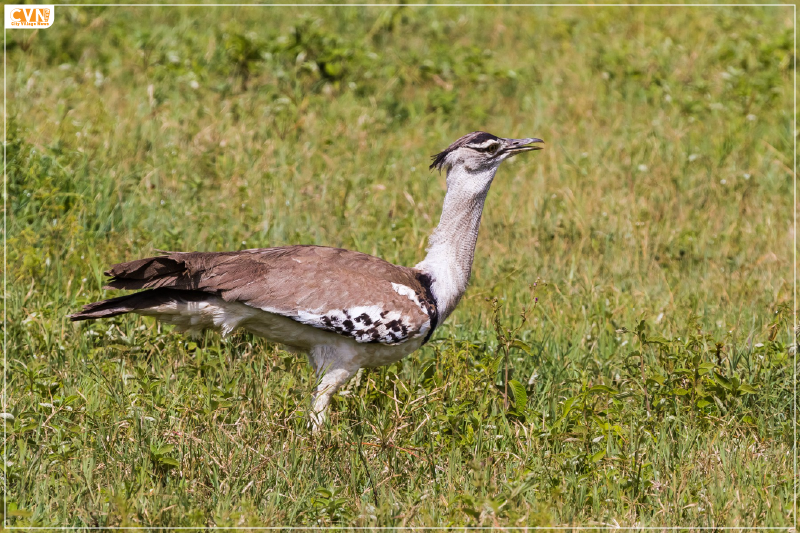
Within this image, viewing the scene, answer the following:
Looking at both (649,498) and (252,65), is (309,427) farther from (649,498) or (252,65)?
(252,65)

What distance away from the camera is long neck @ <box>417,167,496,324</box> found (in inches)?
192

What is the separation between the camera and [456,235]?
16.1 ft

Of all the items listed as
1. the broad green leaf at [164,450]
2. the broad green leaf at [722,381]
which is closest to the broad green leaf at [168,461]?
the broad green leaf at [164,450]

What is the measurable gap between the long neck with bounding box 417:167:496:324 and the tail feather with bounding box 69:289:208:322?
1.22m

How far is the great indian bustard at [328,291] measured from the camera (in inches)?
179

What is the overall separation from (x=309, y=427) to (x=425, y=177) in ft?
11.7

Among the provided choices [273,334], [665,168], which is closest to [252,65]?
[665,168]

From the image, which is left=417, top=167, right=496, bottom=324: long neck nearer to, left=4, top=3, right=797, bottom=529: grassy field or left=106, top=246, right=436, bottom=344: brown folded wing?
left=106, top=246, right=436, bottom=344: brown folded wing

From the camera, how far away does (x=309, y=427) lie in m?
4.54

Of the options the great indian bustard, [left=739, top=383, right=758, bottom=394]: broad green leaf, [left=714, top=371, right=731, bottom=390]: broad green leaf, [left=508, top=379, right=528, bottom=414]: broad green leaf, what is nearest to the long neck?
the great indian bustard

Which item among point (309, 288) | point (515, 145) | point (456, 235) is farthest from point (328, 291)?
point (515, 145)

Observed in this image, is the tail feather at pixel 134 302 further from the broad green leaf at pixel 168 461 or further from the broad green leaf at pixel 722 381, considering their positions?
the broad green leaf at pixel 722 381

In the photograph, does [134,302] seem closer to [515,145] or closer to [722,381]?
[515,145]

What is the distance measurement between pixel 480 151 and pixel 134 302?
1909 mm
